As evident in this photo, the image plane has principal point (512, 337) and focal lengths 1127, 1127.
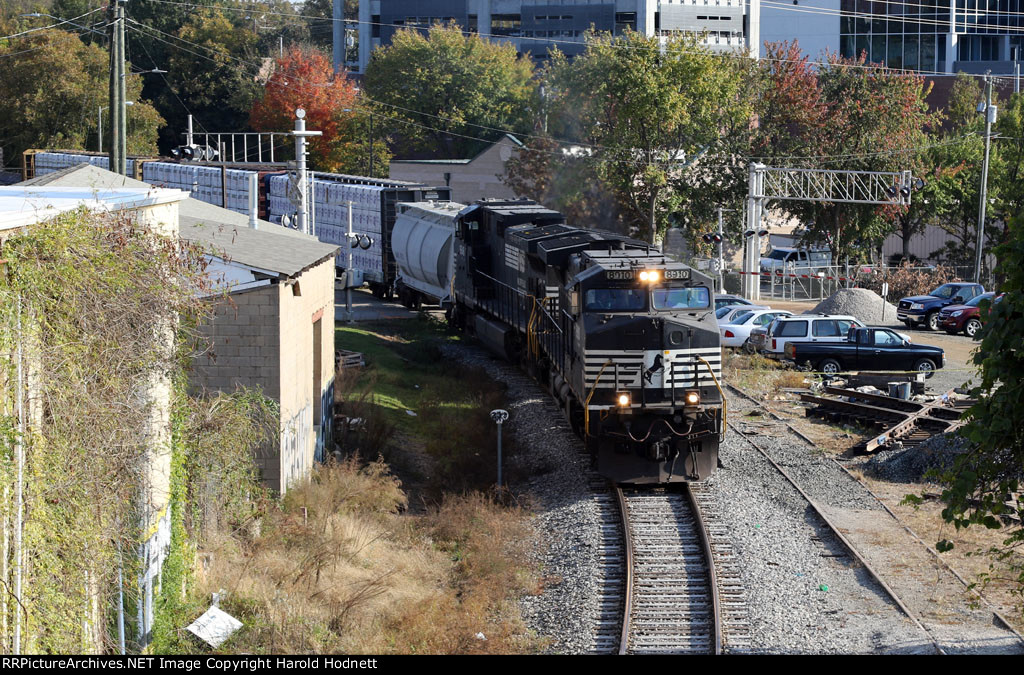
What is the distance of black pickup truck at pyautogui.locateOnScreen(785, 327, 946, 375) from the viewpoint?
31172 millimetres

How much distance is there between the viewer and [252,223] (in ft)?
76.0

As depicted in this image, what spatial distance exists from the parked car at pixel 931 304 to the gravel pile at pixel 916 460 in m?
23.4

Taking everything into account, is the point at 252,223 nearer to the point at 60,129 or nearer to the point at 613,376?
the point at 613,376

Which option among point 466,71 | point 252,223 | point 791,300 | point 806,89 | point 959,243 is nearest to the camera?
point 252,223

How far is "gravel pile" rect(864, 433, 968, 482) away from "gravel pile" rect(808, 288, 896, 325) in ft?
70.8

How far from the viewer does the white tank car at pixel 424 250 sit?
118 ft

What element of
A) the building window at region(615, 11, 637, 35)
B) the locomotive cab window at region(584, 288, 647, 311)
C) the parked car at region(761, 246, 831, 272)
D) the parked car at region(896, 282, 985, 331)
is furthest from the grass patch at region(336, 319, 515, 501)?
the building window at region(615, 11, 637, 35)

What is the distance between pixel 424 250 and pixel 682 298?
1985cm

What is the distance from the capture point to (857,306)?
42.8 m

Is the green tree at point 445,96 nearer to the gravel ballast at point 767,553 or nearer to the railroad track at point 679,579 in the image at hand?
the gravel ballast at point 767,553

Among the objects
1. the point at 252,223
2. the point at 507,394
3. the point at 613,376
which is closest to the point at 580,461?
the point at 613,376

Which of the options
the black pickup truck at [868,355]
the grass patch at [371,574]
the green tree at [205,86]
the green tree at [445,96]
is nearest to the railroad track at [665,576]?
the grass patch at [371,574]

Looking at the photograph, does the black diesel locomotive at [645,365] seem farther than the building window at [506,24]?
No

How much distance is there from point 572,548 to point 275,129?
7444 centimetres
